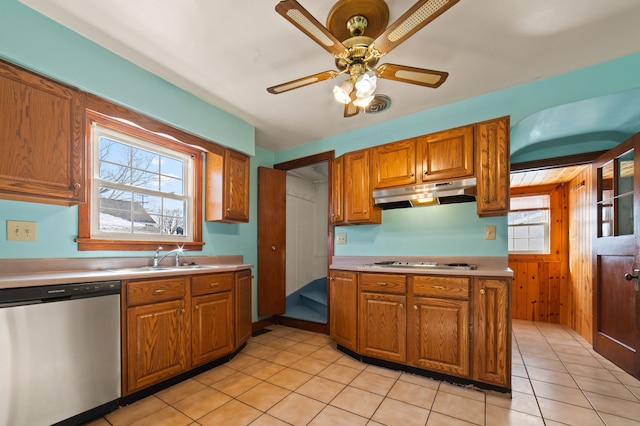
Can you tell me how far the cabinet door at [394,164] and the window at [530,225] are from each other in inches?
115

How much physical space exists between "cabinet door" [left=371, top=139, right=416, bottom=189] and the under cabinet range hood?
9 cm

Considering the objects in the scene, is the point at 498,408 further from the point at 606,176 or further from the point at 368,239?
the point at 606,176

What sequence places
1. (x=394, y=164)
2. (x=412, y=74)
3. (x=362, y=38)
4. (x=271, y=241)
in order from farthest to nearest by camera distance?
(x=271, y=241) → (x=394, y=164) → (x=412, y=74) → (x=362, y=38)

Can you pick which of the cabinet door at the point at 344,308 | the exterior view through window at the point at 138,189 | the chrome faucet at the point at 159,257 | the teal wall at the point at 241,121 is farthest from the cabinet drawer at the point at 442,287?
the exterior view through window at the point at 138,189

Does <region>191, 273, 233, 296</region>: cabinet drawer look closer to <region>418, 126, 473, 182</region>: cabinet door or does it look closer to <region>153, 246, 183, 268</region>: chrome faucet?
<region>153, 246, 183, 268</region>: chrome faucet

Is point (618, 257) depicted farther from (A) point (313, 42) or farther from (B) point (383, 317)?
(A) point (313, 42)

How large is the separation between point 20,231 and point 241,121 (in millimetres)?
2044

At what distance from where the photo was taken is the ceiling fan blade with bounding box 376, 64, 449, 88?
155cm

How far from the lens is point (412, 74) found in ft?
5.34

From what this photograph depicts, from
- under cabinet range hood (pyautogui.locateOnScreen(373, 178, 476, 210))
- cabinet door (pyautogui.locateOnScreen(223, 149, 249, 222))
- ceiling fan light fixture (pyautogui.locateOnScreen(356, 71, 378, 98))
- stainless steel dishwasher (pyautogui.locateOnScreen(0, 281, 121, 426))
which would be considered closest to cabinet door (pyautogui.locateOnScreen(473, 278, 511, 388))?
under cabinet range hood (pyautogui.locateOnScreen(373, 178, 476, 210))

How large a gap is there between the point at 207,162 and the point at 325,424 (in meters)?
2.67

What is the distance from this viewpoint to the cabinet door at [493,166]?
A: 219cm

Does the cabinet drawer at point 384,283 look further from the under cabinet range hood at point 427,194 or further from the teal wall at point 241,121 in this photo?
the under cabinet range hood at point 427,194

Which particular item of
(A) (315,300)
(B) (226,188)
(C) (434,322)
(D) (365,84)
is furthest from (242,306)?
(D) (365,84)
